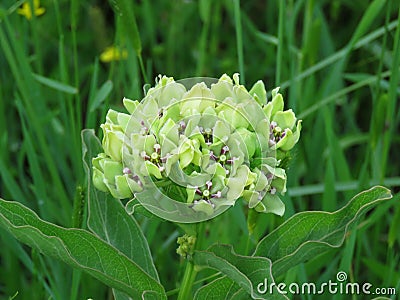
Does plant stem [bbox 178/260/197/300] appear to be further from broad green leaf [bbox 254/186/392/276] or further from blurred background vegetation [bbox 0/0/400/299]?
blurred background vegetation [bbox 0/0/400/299]

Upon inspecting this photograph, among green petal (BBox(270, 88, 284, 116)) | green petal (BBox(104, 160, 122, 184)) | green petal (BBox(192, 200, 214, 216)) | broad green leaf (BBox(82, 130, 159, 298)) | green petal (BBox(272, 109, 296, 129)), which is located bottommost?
broad green leaf (BBox(82, 130, 159, 298))

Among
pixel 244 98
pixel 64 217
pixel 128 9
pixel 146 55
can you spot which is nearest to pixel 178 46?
pixel 146 55

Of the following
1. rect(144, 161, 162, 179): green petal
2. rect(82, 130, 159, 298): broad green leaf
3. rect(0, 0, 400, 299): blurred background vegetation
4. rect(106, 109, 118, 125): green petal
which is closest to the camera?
rect(144, 161, 162, 179): green petal

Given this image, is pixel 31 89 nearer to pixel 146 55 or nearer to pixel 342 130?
pixel 146 55

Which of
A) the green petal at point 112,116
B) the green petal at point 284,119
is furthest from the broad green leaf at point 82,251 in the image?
the green petal at point 284,119

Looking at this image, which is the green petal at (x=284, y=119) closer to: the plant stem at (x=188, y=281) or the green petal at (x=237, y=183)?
the green petal at (x=237, y=183)

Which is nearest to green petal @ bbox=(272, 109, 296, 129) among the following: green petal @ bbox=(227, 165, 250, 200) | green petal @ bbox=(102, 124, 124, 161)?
green petal @ bbox=(227, 165, 250, 200)

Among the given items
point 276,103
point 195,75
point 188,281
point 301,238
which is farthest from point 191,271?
point 195,75
